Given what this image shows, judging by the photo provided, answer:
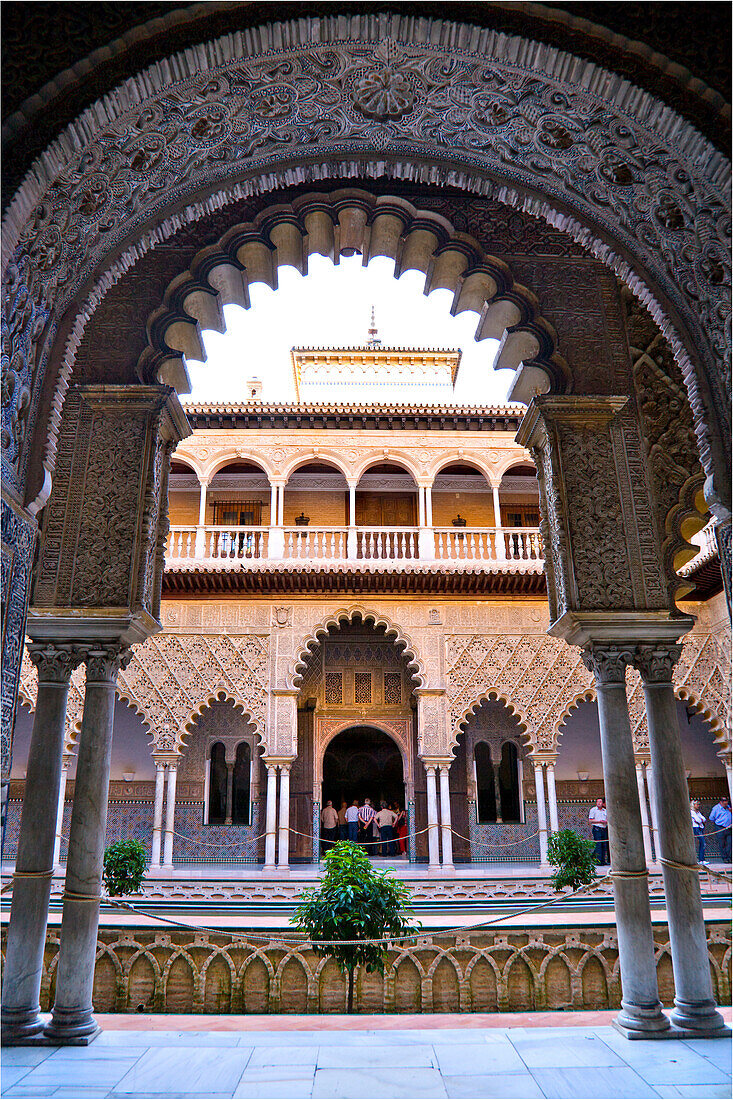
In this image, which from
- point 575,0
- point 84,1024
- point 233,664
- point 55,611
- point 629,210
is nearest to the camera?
point 575,0

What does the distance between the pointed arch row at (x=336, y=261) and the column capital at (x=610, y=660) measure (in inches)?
62.1

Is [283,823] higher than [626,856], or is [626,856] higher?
[283,823]

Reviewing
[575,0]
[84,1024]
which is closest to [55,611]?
[84,1024]

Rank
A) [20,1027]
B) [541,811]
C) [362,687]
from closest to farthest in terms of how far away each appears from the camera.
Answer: [20,1027]
[541,811]
[362,687]

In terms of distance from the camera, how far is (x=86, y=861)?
423 cm

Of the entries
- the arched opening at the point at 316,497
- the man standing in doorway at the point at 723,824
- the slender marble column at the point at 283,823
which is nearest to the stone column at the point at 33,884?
the slender marble column at the point at 283,823

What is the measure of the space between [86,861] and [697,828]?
9.71 meters

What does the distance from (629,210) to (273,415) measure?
11.0 metres

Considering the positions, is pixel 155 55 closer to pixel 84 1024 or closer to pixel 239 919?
pixel 84 1024

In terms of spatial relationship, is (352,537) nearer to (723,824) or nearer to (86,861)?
(723,824)

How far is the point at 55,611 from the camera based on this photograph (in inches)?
171

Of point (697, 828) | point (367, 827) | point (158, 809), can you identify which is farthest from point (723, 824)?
point (158, 809)

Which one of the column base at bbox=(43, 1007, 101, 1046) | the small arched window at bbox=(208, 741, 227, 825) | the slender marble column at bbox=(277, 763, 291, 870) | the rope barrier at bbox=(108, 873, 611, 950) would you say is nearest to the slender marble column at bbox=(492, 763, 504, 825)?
the slender marble column at bbox=(277, 763, 291, 870)

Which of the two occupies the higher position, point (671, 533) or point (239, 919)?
point (671, 533)
